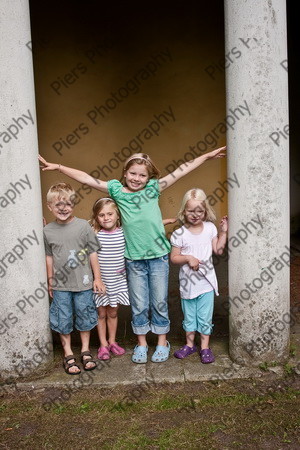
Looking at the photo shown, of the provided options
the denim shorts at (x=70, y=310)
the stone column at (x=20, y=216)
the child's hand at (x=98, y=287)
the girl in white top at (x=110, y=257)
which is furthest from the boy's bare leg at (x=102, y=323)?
the stone column at (x=20, y=216)

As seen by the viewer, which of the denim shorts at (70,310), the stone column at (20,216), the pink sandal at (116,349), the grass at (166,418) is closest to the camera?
the grass at (166,418)

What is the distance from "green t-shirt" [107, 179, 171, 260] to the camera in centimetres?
477

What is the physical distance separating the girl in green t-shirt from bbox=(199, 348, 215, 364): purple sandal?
302 millimetres

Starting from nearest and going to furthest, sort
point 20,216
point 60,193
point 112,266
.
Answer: point 20,216, point 60,193, point 112,266

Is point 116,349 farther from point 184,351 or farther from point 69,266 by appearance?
point 69,266

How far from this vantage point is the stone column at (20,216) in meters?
4.27

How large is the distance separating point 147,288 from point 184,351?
2.10ft

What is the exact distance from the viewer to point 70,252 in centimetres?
471

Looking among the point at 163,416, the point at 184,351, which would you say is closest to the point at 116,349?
the point at 184,351

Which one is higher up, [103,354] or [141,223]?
[141,223]

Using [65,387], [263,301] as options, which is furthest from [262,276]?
[65,387]

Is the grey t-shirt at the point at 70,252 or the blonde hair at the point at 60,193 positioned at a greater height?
the blonde hair at the point at 60,193

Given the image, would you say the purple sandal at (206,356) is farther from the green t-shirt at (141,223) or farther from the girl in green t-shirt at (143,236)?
the green t-shirt at (141,223)

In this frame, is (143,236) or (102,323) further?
(102,323)
